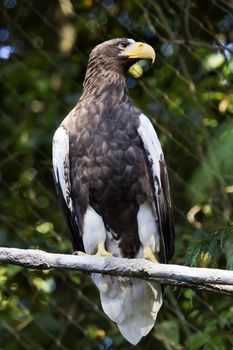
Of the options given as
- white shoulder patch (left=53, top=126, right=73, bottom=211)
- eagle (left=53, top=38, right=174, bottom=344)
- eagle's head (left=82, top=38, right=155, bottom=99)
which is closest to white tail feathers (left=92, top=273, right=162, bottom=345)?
eagle (left=53, top=38, right=174, bottom=344)

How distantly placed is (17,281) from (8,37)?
1.08m

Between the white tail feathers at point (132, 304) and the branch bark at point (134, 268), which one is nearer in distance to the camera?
the branch bark at point (134, 268)

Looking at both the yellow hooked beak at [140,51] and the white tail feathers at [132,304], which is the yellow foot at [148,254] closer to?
the white tail feathers at [132,304]

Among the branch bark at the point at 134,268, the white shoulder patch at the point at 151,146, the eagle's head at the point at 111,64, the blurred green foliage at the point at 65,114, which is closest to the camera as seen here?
the branch bark at the point at 134,268

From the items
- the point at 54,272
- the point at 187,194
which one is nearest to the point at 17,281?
the point at 54,272

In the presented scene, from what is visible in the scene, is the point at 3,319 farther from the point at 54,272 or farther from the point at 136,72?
the point at 136,72

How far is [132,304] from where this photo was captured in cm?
387

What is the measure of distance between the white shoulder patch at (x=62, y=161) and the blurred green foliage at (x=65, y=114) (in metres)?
0.81

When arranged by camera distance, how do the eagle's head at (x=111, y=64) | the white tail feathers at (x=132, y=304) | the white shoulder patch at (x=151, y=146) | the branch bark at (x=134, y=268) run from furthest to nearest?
the eagle's head at (x=111, y=64) → the white tail feathers at (x=132, y=304) → the white shoulder patch at (x=151, y=146) → the branch bark at (x=134, y=268)

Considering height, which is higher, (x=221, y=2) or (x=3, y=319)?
(x=221, y=2)

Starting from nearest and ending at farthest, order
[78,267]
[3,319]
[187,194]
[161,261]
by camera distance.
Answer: [78,267] → [161,261] → [187,194] → [3,319]

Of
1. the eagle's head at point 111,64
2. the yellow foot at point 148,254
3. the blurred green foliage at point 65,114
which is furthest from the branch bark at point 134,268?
the blurred green foliage at point 65,114

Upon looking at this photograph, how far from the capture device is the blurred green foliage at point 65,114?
180 inches

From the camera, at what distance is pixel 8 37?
493 centimetres
